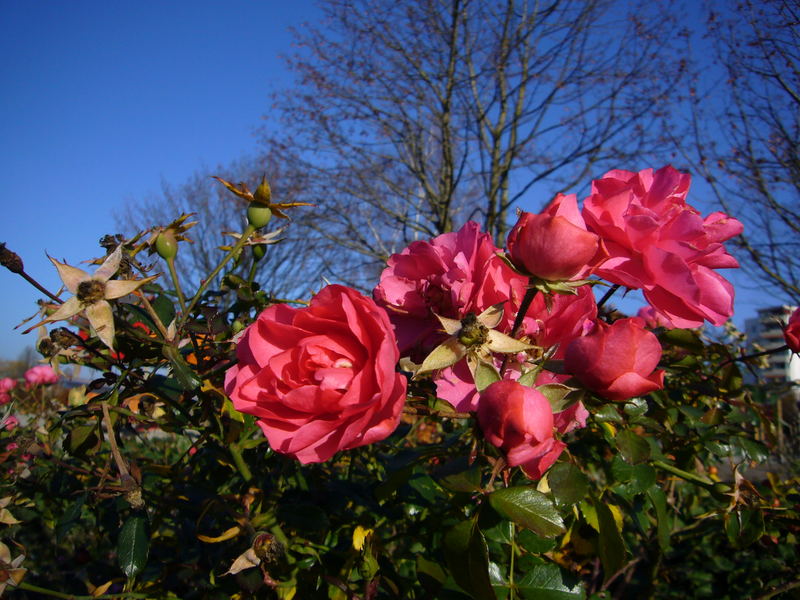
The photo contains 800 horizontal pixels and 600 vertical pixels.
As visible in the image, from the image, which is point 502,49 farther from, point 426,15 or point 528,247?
point 528,247

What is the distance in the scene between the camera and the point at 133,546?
53 centimetres

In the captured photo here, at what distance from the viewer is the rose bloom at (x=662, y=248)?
0.42m

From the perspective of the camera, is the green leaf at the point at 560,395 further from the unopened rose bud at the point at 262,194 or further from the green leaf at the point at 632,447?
the unopened rose bud at the point at 262,194

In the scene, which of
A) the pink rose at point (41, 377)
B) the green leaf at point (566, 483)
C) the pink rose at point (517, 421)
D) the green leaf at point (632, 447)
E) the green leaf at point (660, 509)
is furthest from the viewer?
the pink rose at point (41, 377)

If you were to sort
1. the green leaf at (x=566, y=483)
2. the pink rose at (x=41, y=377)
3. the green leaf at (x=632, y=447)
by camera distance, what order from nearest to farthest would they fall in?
the green leaf at (x=566, y=483) → the green leaf at (x=632, y=447) → the pink rose at (x=41, y=377)

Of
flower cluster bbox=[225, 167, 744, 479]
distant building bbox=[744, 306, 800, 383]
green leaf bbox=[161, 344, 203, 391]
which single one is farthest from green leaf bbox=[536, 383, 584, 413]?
distant building bbox=[744, 306, 800, 383]

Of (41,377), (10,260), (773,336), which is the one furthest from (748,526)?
(773,336)

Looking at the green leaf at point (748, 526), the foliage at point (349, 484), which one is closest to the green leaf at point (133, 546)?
the foliage at point (349, 484)

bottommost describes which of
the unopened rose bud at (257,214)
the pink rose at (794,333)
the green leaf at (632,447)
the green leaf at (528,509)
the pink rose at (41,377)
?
the green leaf at (528,509)

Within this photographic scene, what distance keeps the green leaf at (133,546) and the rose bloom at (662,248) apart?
0.51 meters

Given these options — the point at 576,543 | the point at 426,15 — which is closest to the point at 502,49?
the point at 426,15

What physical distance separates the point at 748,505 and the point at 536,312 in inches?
15.2

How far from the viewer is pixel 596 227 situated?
1.44ft

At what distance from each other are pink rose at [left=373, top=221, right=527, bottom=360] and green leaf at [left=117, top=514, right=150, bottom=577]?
1.12ft
